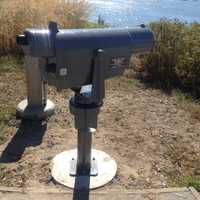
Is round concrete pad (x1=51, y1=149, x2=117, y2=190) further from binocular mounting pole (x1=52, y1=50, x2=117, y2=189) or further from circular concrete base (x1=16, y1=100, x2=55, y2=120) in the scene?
circular concrete base (x1=16, y1=100, x2=55, y2=120)

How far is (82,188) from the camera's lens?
384 centimetres

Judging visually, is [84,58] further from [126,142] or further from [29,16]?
[29,16]

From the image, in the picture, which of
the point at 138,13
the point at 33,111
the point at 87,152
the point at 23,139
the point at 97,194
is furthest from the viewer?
the point at 138,13

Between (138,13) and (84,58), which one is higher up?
(84,58)

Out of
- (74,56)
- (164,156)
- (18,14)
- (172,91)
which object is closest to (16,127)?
(164,156)

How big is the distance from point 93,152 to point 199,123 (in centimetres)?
152

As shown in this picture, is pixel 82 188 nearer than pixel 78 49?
No

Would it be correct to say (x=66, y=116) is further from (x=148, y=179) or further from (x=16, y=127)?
(x=148, y=179)

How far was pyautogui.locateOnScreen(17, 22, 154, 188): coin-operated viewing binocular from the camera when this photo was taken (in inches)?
125

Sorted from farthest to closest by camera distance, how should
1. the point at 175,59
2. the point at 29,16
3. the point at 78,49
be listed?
the point at 29,16 → the point at 175,59 → the point at 78,49

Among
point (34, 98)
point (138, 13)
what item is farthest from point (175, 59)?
point (138, 13)

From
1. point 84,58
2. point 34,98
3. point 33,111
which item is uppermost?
point 84,58

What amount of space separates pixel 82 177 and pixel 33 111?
1.37 m

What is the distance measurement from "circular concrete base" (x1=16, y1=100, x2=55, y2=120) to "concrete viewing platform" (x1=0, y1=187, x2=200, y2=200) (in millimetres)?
1360
